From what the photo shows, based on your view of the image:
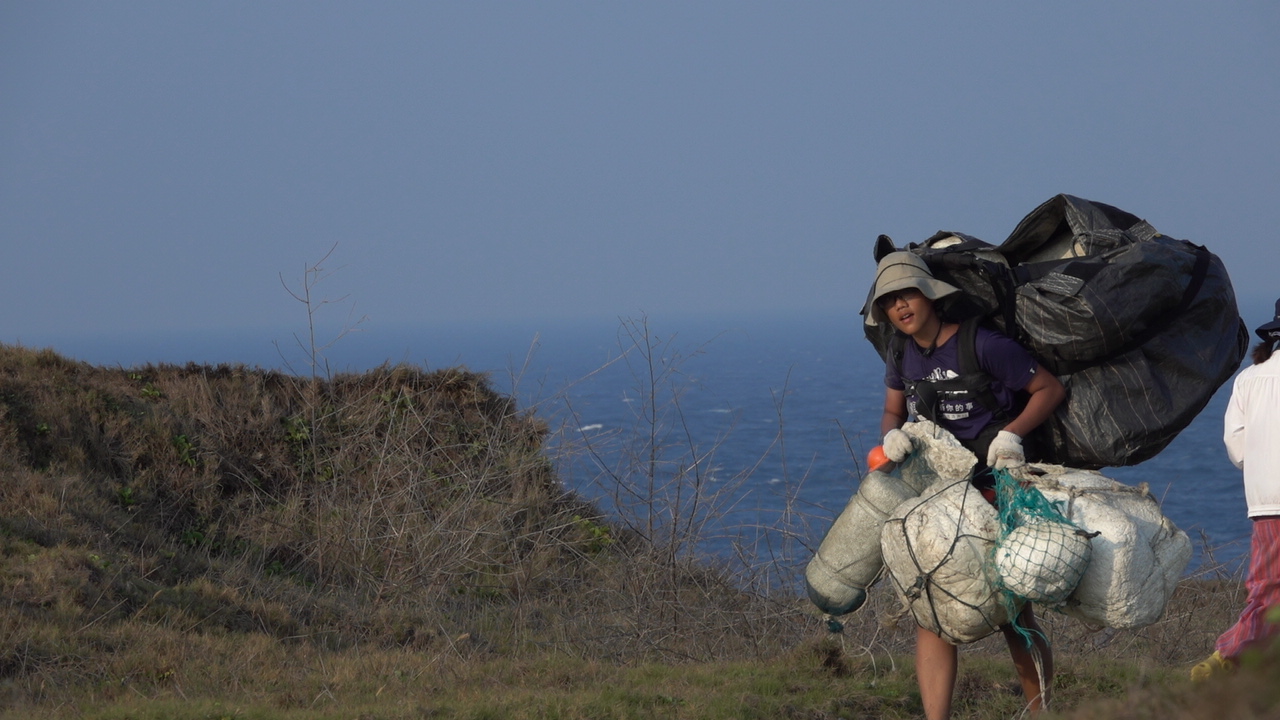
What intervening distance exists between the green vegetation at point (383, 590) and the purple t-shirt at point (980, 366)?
3.03ft

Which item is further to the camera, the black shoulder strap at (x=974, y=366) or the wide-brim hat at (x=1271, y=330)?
the wide-brim hat at (x=1271, y=330)

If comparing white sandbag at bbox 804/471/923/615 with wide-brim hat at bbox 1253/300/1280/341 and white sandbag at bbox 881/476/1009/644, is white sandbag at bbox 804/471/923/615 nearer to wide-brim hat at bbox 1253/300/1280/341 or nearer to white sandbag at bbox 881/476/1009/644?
white sandbag at bbox 881/476/1009/644

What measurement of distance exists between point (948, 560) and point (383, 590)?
18.7 ft

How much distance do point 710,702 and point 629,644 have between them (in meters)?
1.99

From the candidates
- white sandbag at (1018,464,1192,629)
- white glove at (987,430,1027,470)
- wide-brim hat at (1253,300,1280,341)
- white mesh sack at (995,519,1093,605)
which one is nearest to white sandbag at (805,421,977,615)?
white glove at (987,430,1027,470)

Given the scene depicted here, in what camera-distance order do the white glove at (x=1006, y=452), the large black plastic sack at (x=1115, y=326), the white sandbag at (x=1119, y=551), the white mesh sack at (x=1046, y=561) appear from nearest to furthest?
the white mesh sack at (x=1046, y=561)
the white sandbag at (x=1119, y=551)
the white glove at (x=1006, y=452)
the large black plastic sack at (x=1115, y=326)

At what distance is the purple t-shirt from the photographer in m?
4.28

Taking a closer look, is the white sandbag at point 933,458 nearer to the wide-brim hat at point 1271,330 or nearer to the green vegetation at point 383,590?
the green vegetation at point 383,590

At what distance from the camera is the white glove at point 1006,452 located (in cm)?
409

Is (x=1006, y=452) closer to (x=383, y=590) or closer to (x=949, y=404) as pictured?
(x=949, y=404)

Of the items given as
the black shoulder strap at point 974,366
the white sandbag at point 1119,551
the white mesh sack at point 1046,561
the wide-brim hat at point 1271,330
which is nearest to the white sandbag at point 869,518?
the black shoulder strap at point 974,366

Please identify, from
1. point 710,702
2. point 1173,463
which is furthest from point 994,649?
point 1173,463

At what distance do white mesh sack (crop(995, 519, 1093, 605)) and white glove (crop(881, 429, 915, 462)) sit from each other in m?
0.65

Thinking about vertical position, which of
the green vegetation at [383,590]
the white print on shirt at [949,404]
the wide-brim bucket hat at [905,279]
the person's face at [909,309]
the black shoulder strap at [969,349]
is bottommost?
the green vegetation at [383,590]
